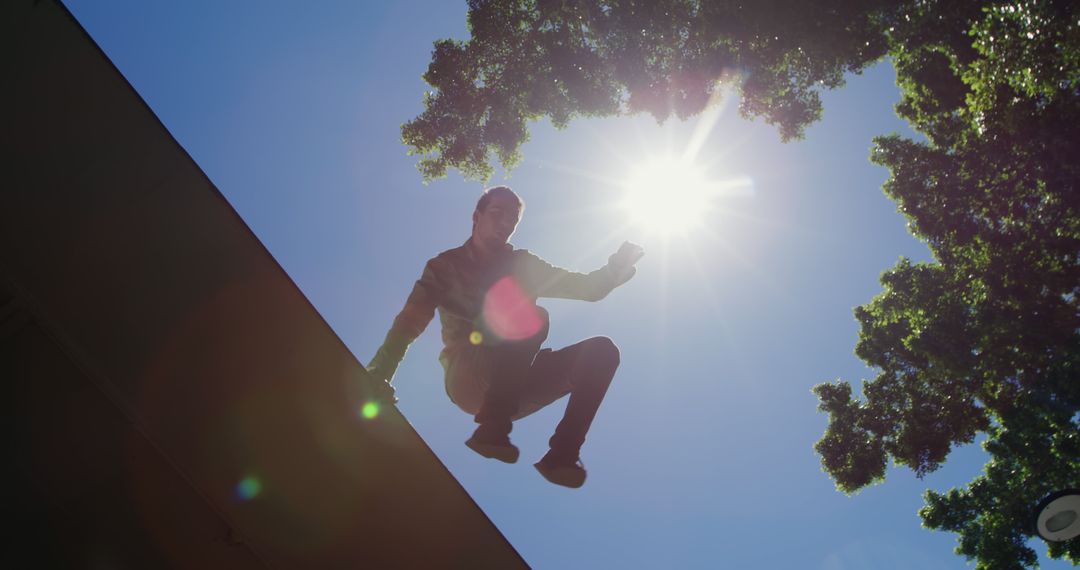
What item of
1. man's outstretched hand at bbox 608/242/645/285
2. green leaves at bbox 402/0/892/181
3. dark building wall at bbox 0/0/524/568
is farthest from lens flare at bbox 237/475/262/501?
green leaves at bbox 402/0/892/181

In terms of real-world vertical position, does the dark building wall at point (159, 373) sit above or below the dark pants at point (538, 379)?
below

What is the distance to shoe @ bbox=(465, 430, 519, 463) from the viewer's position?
9.93 ft

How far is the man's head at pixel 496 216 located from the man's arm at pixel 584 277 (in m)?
0.25

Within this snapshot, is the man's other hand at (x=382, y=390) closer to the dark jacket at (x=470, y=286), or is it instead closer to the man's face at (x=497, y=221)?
the dark jacket at (x=470, y=286)

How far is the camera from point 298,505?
7.55ft

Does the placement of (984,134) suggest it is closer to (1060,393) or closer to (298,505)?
(1060,393)

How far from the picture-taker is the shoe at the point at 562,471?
9.69ft

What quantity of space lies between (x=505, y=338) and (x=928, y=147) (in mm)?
8426

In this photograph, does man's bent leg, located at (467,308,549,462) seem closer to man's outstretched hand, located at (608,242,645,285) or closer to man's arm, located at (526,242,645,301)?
man's arm, located at (526,242,645,301)

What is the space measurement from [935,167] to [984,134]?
949 millimetres

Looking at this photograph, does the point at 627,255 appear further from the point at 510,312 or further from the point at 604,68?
the point at 604,68

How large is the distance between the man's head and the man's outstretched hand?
0.73m

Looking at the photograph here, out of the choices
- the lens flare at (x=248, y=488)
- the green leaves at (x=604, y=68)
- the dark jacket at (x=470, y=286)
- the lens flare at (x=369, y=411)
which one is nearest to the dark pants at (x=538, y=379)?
the dark jacket at (x=470, y=286)

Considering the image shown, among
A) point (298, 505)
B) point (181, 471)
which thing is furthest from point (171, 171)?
point (298, 505)
